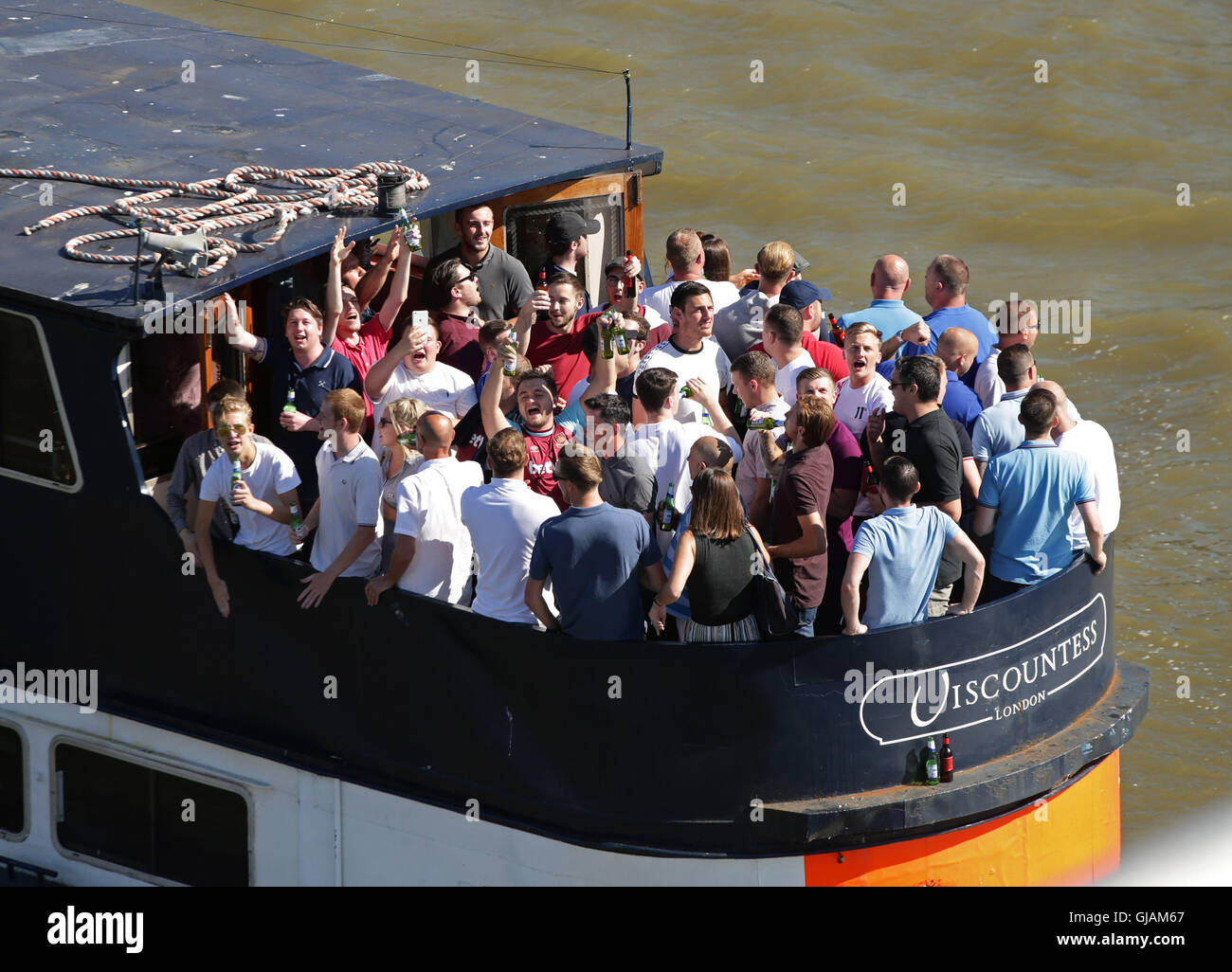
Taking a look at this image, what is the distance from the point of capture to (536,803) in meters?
7.21

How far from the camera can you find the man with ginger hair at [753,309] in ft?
29.5

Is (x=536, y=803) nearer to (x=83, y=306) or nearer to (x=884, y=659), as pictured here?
(x=884, y=659)

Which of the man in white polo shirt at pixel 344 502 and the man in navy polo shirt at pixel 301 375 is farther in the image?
the man in navy polo shirt at pixel 301 375

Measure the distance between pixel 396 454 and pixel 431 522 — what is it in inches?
15.7

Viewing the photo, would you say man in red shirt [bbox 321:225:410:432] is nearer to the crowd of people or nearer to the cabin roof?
the crowd of people

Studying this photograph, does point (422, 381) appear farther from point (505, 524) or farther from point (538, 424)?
point (505, 524)

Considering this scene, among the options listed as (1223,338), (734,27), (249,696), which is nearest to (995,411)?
(249,696)

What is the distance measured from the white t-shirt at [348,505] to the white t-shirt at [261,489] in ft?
0.57

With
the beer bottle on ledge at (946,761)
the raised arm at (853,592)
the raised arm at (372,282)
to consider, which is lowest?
the beer bottle on ledge at (946,761)

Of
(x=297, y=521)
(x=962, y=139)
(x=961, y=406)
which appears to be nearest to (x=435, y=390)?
(x=297, y=521)

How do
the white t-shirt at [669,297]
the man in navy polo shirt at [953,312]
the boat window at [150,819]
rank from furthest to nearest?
the white t-shirt at [669,297] < the man in navy polo shirt at [953,312] < the boat window at [150,819]

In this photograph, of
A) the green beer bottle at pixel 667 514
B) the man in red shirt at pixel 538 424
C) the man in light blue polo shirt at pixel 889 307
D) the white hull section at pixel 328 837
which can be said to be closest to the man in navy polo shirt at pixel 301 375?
the man in red shirt at pixel 538 424

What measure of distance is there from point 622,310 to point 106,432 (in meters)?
2.62

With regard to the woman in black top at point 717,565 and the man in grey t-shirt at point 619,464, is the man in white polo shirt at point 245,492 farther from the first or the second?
the woman in black top at point 717,565
